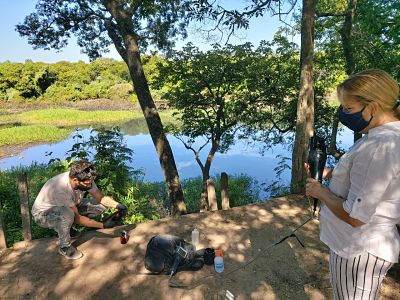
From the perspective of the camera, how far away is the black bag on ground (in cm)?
385

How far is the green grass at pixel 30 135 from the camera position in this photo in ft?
73.9

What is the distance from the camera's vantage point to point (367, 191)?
1.50 m

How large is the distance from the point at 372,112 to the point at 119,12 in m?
6.73

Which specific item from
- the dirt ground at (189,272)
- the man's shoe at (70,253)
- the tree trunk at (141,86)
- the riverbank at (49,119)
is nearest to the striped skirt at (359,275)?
the dirt ground at (189,272)

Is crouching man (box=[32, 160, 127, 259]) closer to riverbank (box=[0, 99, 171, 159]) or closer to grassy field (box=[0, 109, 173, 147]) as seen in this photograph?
riverbank (box=[0, 99, 171, 159])

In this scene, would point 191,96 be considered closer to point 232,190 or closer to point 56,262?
point 232,190

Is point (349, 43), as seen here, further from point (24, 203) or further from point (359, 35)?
point (24, 203)

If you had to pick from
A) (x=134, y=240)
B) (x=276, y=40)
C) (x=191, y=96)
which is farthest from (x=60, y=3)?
(x=134, y=240)

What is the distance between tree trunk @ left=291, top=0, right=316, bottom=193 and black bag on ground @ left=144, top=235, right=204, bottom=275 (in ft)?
10.8

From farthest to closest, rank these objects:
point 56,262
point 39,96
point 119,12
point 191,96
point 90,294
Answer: point 39,96 → point 191,96 → point 119,12 → point 56,262 → point 90,294

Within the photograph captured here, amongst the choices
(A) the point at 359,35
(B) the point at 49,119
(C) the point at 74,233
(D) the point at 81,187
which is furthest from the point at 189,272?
(B) the point at 49,119

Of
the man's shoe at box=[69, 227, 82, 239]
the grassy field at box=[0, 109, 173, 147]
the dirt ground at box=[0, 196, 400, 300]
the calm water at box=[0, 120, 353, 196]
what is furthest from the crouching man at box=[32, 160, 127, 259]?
the grassy field at box=[0, 109, 173, 147]

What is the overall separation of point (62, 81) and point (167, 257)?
45.9 m

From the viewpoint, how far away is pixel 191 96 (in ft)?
33.2
